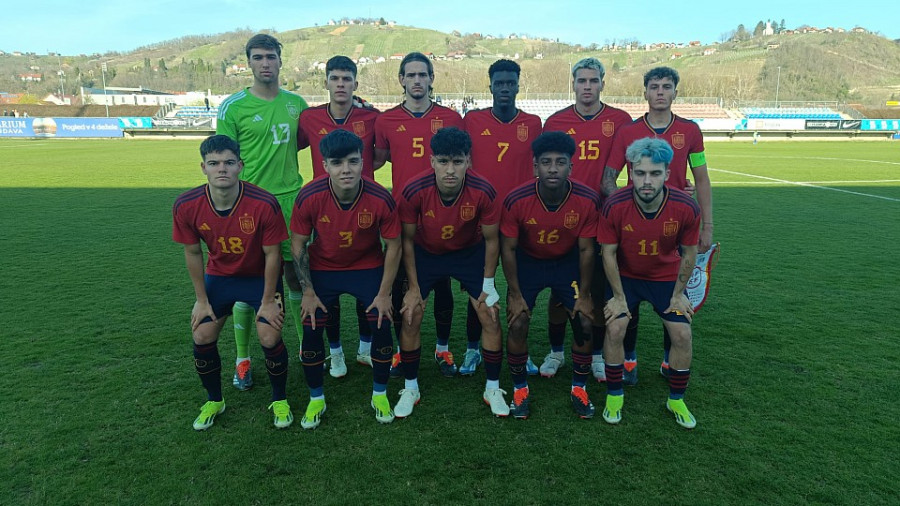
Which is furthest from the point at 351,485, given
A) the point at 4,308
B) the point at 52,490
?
the point at 4,308

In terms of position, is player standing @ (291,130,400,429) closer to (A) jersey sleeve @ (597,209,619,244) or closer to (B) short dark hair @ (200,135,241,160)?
(B) short dark hair @ (200,135,241,160)

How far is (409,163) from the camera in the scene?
457 cm

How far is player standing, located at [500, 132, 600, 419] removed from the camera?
3770mm

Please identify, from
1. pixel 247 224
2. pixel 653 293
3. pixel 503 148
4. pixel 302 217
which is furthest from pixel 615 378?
pixel 247 224

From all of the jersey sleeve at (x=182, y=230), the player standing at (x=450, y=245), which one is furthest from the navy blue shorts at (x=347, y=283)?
the jersey sleeve at (x=182, y=230)

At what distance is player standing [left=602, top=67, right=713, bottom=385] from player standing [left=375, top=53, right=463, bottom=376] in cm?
136

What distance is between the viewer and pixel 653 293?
12.6 feet

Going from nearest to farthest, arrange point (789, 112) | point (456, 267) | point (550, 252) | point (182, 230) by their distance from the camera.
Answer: point (182, 230), point (550, 252), point (456, 267), point (789, 112)

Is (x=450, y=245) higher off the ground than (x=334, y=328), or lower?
higher

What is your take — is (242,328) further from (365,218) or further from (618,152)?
(618,152)

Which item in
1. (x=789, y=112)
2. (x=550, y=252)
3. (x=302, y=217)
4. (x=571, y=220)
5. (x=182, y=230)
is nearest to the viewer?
(x=182, y=230)

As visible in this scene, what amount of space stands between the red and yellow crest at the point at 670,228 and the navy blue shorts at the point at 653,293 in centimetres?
37

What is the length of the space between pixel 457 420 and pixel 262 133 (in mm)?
2719

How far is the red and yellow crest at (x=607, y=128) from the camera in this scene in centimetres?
448
